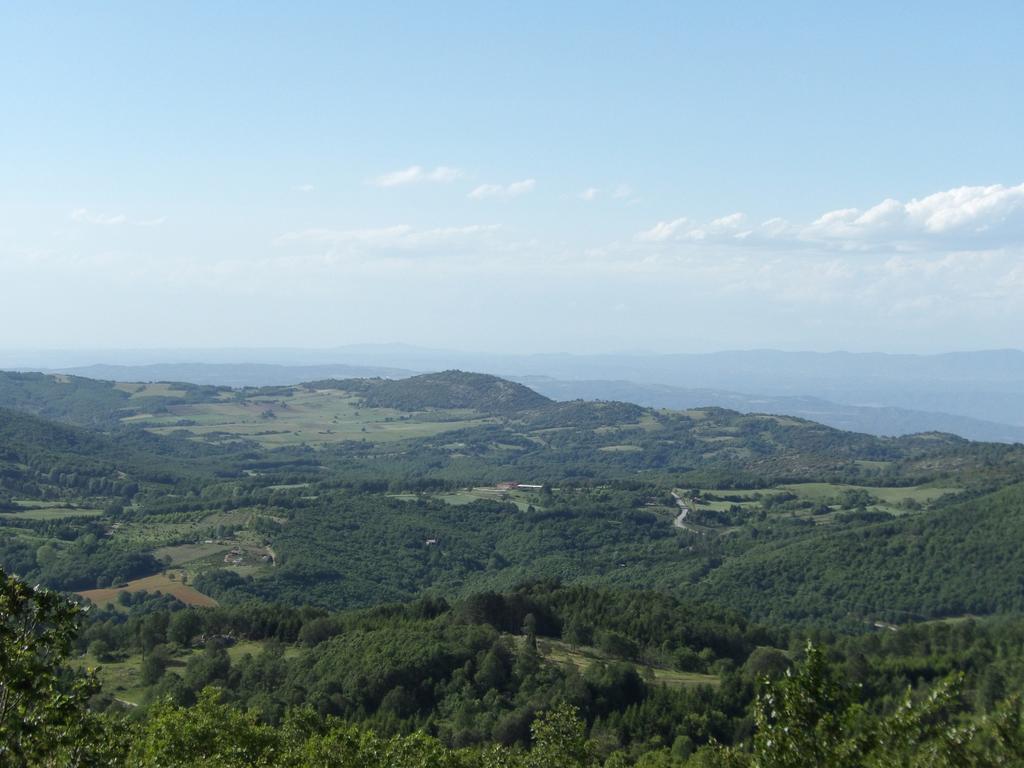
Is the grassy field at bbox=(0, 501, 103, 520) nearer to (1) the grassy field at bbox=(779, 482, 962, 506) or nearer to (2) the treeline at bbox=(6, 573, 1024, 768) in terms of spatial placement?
(2) the treeline at bbox=(6, 573, 1024, 768)

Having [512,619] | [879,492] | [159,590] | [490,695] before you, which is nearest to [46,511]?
[159,590]

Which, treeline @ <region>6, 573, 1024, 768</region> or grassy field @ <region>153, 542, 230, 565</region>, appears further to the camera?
grassy field @ <region>153, 542, 230, 565</region>

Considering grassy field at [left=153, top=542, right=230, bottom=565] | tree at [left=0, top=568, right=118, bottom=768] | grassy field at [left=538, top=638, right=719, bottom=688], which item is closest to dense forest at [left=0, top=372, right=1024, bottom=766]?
tree at [left=0, top=568, right=118, bottom=768]

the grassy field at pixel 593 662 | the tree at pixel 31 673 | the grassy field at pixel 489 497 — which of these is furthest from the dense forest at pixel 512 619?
the grassy field at pixel 489 497

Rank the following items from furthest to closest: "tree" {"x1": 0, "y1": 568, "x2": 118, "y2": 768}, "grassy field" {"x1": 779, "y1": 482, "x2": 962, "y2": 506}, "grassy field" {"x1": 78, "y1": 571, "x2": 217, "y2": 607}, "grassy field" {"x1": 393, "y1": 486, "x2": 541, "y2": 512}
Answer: "grassy field" {"x1": 393, "y1": 486, "x2": 541, "y2": 512}, "grassy field" {"x1": 779, "y1": 482, "x2": 962, "y2": 506}, "grassy field" {"x1": 78, "y1": 571, "x2": 217, "y2": 607}, "tree" {"x1": 0, "y1": 568, "x2": 118, "y2": 768}

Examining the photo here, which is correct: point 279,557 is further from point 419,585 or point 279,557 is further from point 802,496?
point 802,496

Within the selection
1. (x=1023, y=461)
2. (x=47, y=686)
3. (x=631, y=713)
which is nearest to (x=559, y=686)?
(x=631, y=713)
